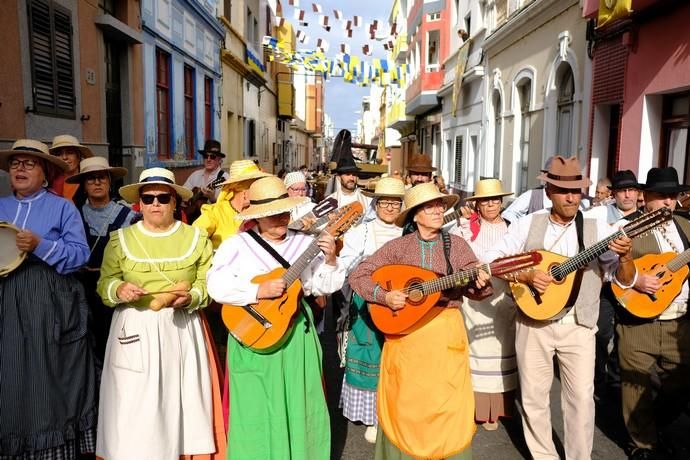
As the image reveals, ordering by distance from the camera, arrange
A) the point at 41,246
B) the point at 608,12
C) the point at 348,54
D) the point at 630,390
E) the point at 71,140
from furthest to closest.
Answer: the point at 348,54 → the point at 608,12 → the point at 71,140 → the point at 630,390 → the point at 41,246

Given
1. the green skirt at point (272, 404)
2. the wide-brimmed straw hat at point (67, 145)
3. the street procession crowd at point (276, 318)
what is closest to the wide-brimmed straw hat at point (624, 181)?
the street procession crowd at point (276, 318)

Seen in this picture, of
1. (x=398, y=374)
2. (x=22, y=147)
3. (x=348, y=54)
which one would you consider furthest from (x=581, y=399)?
(x=348, y=54)

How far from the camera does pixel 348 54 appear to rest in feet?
62.9

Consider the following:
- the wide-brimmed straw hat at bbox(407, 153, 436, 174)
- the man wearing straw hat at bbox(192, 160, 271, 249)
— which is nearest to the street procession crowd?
the man wearing straw hat at bbox(192, 160, 271, 249)

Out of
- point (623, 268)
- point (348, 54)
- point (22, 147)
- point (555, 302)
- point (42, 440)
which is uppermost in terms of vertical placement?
point (348, 54)

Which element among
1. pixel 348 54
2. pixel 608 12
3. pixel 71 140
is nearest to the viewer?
pixel 71 140

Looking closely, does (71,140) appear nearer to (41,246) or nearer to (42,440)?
(41,246)

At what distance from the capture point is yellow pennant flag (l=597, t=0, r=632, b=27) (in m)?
6.71

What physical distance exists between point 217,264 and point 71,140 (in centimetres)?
247

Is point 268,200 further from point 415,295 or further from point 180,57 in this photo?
point 180,57

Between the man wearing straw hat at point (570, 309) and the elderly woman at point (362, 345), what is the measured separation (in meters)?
1.03

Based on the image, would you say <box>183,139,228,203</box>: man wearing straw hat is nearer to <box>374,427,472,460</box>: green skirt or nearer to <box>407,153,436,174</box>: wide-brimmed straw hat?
<box>407,153,436,174</box>: wide-brimmed straw hat

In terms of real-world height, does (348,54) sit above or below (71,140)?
above

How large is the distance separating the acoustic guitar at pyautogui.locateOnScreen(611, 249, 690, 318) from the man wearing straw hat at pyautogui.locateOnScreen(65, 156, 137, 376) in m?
3.55
